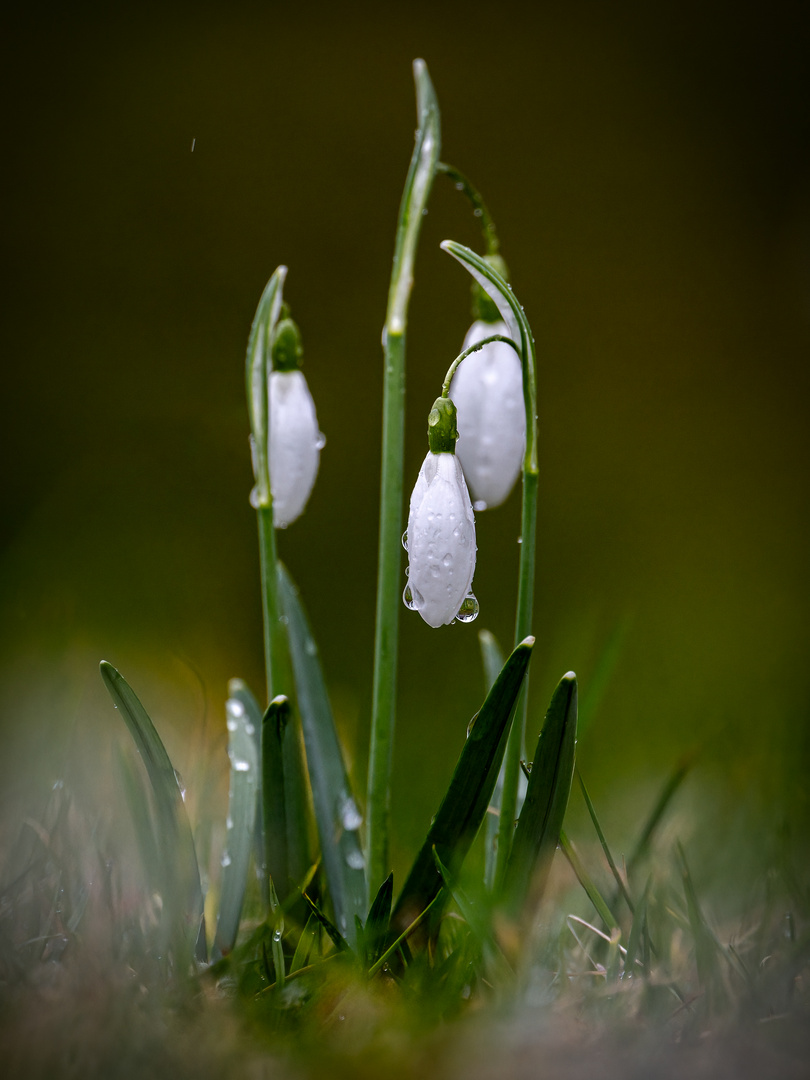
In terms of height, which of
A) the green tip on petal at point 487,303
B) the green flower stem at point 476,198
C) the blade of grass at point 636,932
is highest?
the green flower stem at point 476,198

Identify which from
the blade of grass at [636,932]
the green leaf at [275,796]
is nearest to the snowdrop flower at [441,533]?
the green leaf at [275,796]

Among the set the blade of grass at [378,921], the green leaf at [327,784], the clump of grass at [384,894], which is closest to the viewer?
the clump of grass at [384,894]

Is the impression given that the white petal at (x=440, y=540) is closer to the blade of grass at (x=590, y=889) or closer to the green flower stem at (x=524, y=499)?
the green flower stem at (x=524, y=499)

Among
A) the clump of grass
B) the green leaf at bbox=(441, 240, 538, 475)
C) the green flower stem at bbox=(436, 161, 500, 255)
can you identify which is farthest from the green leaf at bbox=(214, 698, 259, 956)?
the green flower stem at bbox=(436, 161, 500, 255)

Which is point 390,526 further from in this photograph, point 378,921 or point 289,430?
point 378,921

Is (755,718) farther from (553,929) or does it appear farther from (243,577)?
(243,577)

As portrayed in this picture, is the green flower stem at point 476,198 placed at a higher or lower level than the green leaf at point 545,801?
higher
